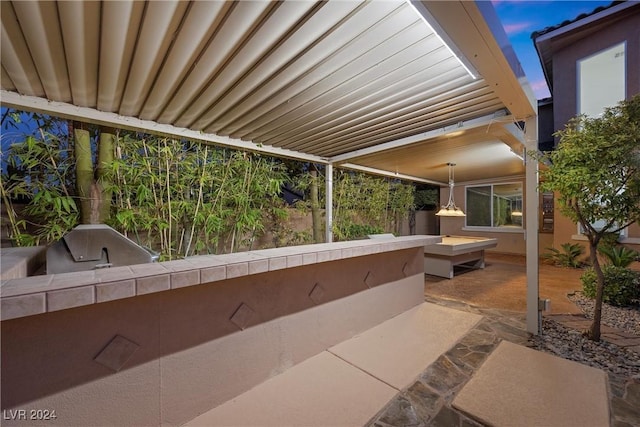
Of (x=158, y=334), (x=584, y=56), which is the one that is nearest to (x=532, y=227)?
(x=158, y=334)

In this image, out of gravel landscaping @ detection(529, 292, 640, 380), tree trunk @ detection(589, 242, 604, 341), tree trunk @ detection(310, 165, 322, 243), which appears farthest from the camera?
tree trunk @ detection(310, 165, 322, 243)

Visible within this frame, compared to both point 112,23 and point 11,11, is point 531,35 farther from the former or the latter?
point 11,11

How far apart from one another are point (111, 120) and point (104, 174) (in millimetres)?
599

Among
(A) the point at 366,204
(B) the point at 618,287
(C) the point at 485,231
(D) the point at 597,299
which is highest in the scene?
(A) the point at 366,204

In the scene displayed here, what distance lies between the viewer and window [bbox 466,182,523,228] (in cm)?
838

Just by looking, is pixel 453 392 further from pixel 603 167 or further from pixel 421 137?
pixel 421 137

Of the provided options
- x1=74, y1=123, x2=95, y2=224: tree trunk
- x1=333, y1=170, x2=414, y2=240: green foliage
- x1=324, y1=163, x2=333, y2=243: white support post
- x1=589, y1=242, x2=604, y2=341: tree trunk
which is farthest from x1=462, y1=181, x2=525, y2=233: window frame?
x1=74, y1=123, x2=95, y2=224: tree trunk

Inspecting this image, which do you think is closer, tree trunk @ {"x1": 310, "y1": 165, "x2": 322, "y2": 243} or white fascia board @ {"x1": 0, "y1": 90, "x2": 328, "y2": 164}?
white fascia board @ {"x1": 0, "y1": 90, "x2": 328, "y2": 164}

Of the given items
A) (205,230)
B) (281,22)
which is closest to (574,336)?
(281,22)

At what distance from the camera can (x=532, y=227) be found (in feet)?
9.81

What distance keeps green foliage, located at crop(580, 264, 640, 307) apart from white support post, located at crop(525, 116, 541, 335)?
180 cm

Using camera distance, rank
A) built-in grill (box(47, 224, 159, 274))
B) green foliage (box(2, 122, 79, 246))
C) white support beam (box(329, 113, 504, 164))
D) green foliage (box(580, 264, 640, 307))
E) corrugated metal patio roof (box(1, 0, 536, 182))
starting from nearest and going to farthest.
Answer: corrugated metal patio roof (box(1, 0, 536, 182)) → built-in grill (box(47, 224, 159, 274)) → green foliage (box(2, 122, 79, 246)) → white support beam (box(329, 113, 504, 164)) → green foliage (box(580, 264, 640, 307))

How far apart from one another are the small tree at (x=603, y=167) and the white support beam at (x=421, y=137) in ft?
2.42

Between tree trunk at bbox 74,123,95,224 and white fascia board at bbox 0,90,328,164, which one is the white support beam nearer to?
white fascia board at bbox 0,90,328,164
